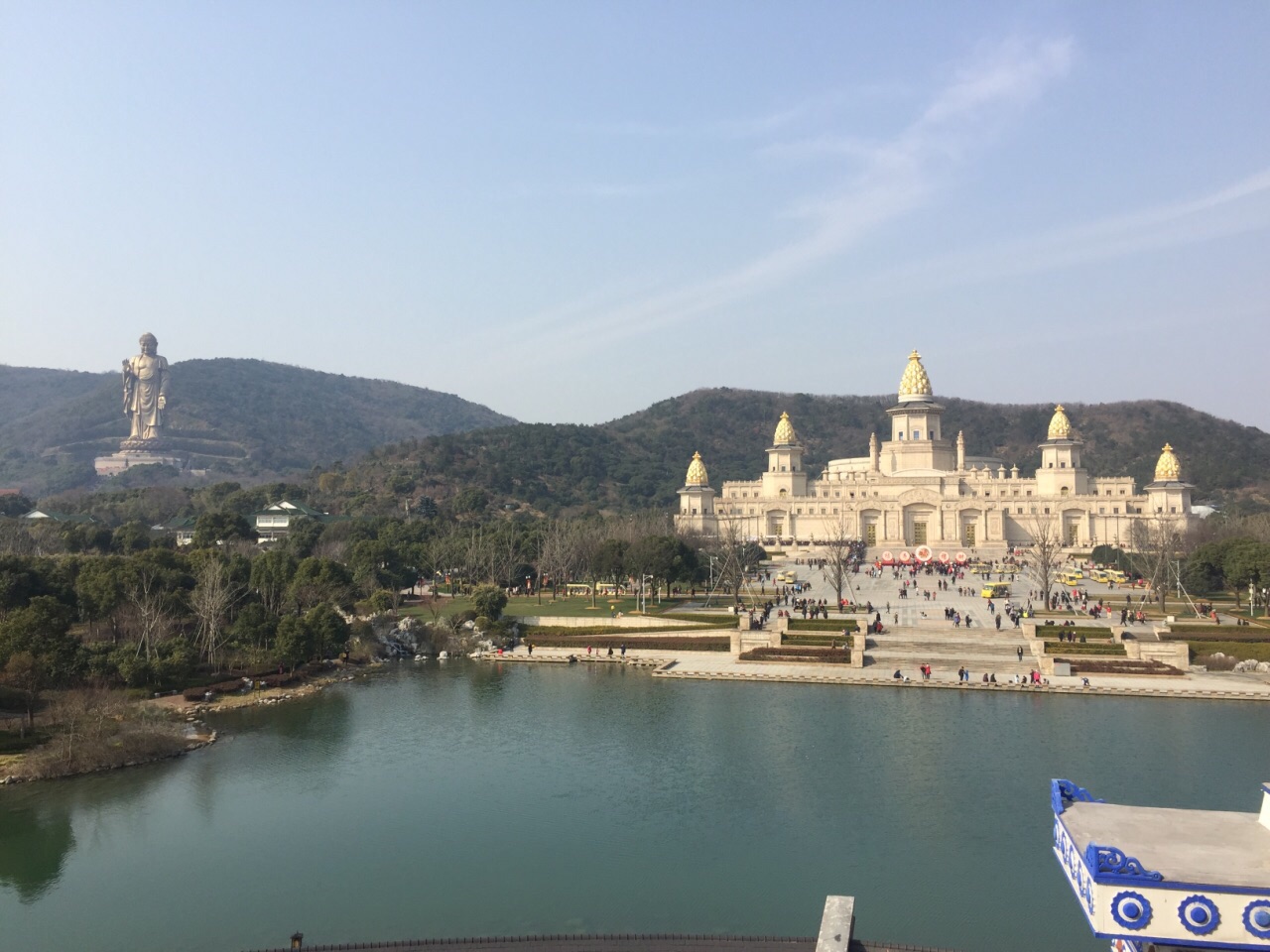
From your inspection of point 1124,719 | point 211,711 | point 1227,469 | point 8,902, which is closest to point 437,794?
point 8,902

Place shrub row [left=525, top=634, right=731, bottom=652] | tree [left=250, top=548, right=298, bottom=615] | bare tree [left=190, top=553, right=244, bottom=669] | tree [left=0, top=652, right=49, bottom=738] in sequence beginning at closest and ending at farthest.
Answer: tree [left=0, top=652, right=49, bottom=738]
bare tree [left=190, top=553, right=244, bottom=669]
shrub row [left=525, top=634, right=731, bottom=652]
tree [left=250, top=548, right=298, bottom=615]

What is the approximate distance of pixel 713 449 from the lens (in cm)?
16688

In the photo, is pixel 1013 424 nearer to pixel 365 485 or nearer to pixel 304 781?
pixel 365 485

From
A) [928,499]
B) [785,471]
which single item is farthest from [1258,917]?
[785,471]

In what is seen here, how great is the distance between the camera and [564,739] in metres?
27.5

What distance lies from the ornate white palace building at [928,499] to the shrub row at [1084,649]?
36693 millimetres

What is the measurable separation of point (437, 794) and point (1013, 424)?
16035cm

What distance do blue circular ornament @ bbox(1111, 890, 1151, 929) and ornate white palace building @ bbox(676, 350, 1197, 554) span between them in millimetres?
64681

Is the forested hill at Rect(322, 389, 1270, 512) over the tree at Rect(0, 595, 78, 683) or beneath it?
over

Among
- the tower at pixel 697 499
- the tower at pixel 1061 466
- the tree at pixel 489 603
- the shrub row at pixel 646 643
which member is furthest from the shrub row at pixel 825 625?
the tower at pixel 1061 466

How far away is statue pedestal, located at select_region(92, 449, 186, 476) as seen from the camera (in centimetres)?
17138

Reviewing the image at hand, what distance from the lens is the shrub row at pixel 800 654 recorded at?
3631 centimetres

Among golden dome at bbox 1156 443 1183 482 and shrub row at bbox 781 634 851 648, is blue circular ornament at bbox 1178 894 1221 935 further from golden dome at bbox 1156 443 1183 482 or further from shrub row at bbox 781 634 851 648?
golden dome at bbox 1156 443 1183 482

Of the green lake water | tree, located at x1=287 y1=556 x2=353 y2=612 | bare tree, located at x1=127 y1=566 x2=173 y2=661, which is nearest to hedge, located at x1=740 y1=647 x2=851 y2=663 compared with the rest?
the green lake water
